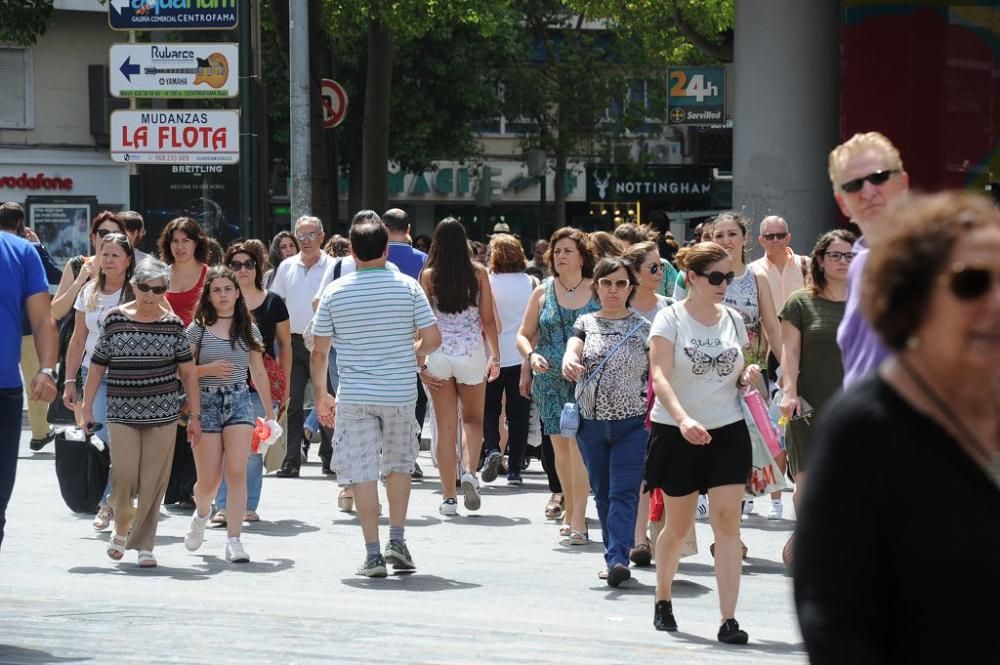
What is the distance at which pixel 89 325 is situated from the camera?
1071 centimetres

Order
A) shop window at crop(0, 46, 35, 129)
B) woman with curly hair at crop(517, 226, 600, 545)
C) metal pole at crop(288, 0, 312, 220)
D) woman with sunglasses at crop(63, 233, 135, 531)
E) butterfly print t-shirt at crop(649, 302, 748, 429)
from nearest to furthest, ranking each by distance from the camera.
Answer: butterfly print t-shirt at crop(649, 302, 748, 429) < woman with sunglasses at crop(63, 233, 135, 531) < woman with curly hair at crop(517, 226, 600, 545) < metal pole at crop(288, 0, 312, 220) < shop window at crop(0, 46, 35, 129)

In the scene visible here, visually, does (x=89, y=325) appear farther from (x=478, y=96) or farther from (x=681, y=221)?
(x=681, y=221)

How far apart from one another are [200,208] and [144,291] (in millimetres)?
11330

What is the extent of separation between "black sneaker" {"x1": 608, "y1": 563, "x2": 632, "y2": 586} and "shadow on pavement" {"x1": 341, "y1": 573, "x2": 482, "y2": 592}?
0.66m

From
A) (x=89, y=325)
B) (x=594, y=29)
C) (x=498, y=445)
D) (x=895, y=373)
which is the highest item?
(x=594, y=29)

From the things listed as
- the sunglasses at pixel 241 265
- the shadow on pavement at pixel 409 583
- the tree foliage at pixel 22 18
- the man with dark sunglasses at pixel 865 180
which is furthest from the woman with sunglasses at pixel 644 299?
the tree foliage at pixel 22 18

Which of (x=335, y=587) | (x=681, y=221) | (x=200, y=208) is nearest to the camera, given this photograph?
(x=335, y=587)

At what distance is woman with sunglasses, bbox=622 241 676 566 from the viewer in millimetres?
Answer: 9539

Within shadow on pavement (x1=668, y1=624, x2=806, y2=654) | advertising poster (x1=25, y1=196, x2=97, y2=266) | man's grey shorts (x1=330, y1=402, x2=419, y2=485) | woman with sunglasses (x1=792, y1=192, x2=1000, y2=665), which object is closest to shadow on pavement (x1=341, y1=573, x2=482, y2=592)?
man's grey shorts (x1=330, y1=402, x2=419, y2=485)

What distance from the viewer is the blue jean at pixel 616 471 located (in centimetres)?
872

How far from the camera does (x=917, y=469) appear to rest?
268cm

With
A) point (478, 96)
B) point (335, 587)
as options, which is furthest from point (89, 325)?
point (478, 96)

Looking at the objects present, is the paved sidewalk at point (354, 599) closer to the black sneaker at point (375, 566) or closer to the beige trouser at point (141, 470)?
the black sneaker at point (375, 566)

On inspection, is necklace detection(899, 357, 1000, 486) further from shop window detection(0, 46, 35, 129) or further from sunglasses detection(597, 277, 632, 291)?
shop window detection(0, 46, 35, 129)
